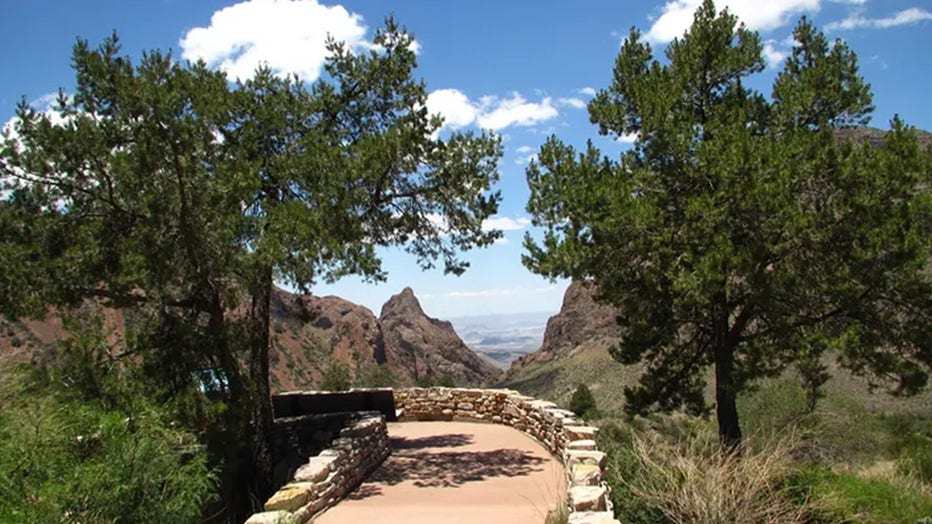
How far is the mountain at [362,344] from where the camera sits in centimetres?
5028

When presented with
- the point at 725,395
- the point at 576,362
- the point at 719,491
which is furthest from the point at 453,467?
the point at 576,362

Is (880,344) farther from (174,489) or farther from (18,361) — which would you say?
(18,361)

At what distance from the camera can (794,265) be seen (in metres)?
12.7

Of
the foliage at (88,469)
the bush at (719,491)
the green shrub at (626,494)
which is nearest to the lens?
the foliage at (88,469)

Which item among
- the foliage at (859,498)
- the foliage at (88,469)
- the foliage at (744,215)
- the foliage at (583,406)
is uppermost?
the foliage at (744,215)

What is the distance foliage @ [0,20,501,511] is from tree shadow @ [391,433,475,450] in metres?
2.96

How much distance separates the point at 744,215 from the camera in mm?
12609

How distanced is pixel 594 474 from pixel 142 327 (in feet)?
26.2

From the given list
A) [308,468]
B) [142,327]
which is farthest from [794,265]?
[142,327]

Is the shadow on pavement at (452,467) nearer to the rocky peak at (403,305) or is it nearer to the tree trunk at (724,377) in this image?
the tree trunk at (724,377)

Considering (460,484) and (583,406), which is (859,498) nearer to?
(460,484)

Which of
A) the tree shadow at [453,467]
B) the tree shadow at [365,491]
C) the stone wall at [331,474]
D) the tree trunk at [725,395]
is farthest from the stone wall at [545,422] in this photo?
the tree trunk at [725,395]

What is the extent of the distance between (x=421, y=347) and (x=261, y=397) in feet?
219

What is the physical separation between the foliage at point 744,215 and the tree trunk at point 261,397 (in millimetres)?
5128
